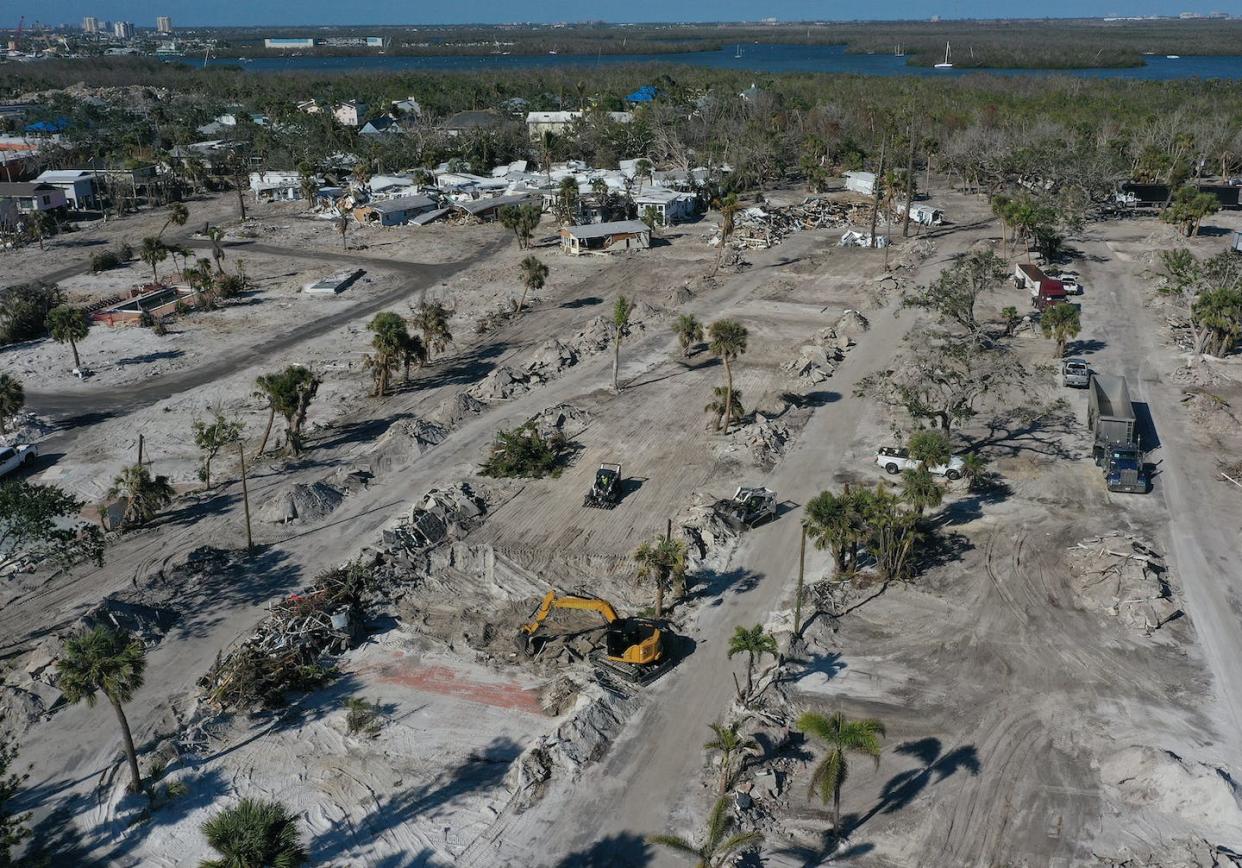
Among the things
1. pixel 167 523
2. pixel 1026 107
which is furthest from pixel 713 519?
pixel 1026 107

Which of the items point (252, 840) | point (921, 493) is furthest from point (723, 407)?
point (252, 840)

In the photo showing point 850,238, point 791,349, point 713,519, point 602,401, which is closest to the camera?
point 713,519

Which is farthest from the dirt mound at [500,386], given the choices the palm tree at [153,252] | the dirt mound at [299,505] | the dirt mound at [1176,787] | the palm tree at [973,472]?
the palm tree at [153,252]

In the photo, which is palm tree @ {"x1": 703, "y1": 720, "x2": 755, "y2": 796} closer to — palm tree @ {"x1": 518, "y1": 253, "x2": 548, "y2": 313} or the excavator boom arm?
the excavator boom arm

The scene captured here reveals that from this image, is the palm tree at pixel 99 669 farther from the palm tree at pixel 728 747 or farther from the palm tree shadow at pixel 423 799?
the palm tree at pixel 728 747

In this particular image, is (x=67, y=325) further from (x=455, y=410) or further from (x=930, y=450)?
(x=930, y=450)

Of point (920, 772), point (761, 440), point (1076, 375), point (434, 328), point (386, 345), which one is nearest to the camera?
point (920, 772)

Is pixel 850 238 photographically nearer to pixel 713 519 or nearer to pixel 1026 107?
pixel 713 519
